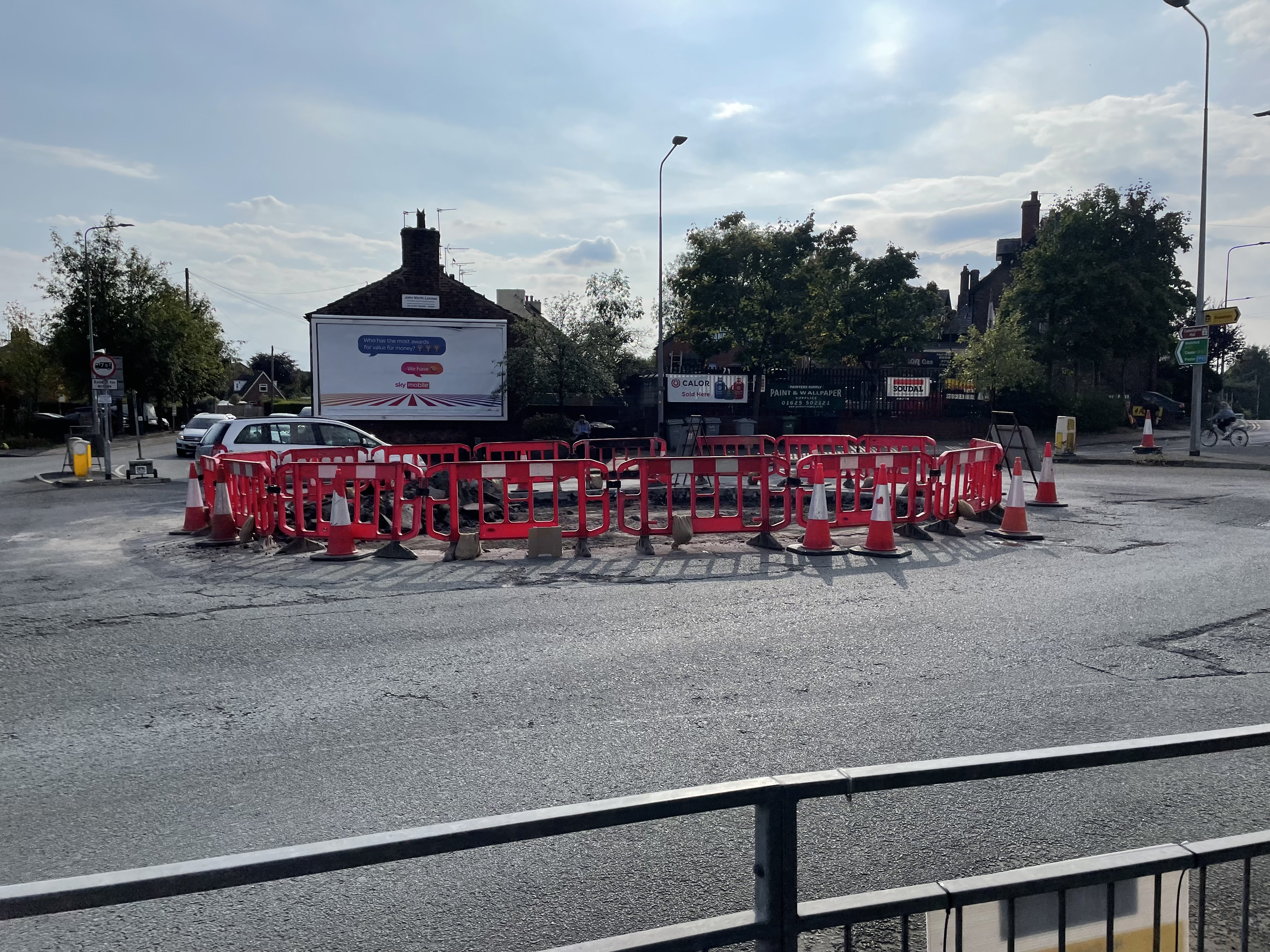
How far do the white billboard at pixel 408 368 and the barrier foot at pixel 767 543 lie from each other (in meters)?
22.6

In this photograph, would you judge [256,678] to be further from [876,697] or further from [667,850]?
[876,697]

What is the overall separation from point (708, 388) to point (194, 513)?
20783 mm

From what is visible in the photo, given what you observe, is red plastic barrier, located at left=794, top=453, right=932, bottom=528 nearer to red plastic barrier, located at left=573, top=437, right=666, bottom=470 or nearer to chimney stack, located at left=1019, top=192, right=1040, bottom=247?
red plastic barrier, located at left=573, top=437, right=666, bottom=470

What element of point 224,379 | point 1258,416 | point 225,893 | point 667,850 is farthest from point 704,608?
point 1258,416

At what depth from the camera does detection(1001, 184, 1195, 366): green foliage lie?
38.8m

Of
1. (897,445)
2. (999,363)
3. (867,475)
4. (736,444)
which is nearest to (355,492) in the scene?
(867,475)

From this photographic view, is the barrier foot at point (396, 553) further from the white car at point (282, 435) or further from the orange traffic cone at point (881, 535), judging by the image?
the white car at point (282, 435)

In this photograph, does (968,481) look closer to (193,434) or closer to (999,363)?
(999,363)

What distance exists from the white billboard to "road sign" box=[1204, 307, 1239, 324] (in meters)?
21.4

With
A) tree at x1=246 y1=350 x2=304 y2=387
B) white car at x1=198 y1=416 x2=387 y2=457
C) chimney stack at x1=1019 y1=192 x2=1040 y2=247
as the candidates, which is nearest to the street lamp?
white car at x1=198 y1=416 x2=387 y2=457

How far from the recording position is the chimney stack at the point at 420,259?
32094 mm

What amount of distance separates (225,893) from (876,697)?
362 cm

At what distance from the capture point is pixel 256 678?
19.4ft

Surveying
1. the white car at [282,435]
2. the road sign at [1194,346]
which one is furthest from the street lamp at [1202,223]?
the white car at [282,435]
